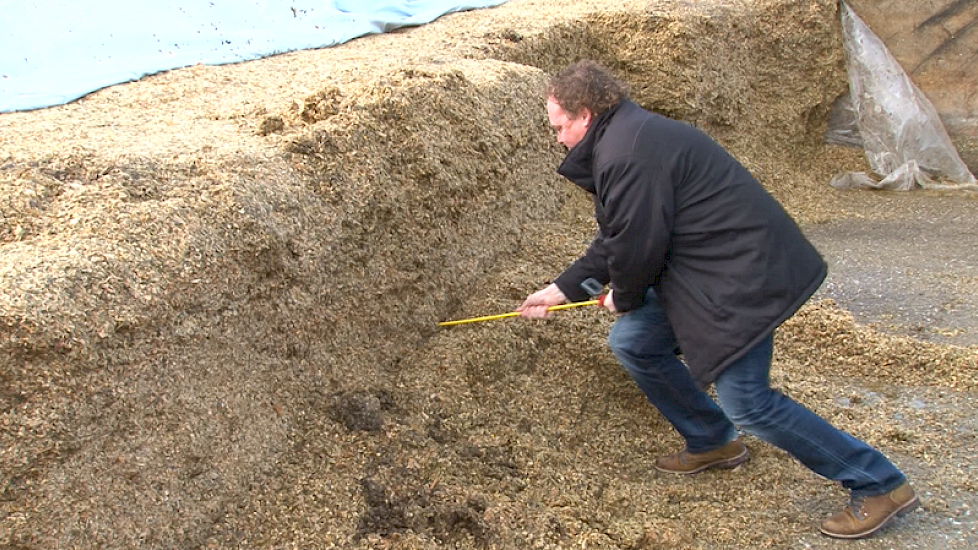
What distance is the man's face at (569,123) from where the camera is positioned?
2.37 m

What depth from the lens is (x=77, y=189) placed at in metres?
2.43

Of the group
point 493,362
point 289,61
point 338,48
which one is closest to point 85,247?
point 493,362

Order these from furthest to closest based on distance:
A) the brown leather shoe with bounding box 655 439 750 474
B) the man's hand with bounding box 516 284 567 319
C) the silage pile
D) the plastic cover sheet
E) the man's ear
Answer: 1. the plastic cover sheet
2. the brown leather shoe with bounding box 655 439 750 474
3. the man's hand with bounding box 516 284 567 319
4. the man's ear
5. the silage pile

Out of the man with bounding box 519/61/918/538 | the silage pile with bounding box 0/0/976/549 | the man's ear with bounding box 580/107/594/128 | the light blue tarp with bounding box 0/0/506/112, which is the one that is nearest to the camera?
the silage pile with bounding box 0/0/976/549

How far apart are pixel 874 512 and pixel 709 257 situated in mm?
868

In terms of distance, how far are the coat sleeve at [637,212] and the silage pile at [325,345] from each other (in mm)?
790

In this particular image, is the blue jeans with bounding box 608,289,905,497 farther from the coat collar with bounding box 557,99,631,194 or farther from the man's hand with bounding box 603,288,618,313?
the coat collar with bounding box 557,99,631,194

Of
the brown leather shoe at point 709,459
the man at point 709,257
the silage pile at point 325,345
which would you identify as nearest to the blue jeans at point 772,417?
the man at point 709,257

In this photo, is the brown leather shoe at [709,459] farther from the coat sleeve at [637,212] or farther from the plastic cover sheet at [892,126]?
the plastic cover sheet at [892,126]

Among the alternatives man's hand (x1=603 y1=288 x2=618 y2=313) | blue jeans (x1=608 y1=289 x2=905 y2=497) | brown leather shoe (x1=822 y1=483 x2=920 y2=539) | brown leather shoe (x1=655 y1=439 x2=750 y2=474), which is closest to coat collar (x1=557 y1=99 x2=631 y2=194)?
man's hand (x1=603 y1=288 x2=618 y2=313)

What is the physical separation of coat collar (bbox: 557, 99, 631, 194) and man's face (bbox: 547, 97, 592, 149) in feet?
0.10

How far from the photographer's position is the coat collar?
7.67 feet

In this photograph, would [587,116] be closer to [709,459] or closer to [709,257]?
[709,257]

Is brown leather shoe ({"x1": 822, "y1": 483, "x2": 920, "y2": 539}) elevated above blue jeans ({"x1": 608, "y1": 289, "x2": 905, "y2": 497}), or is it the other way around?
blue jeans ({"x1": 608, "y1": 289, "x2": 905, "y2": 497})
